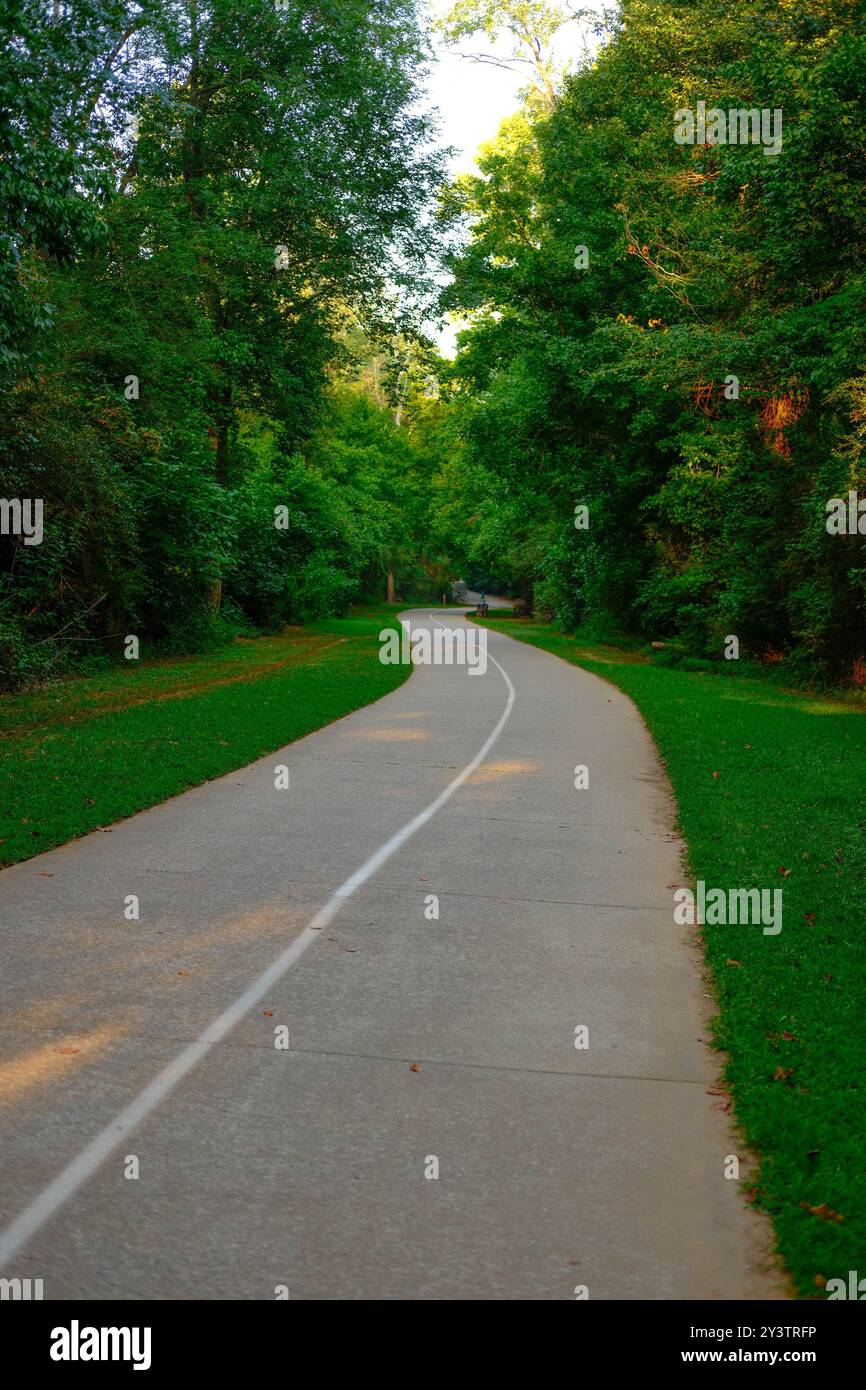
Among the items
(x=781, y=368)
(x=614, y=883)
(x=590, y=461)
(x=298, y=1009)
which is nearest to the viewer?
(x=298, y=1009)

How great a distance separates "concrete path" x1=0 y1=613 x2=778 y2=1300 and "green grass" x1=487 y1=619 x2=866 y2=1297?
0.20 meters

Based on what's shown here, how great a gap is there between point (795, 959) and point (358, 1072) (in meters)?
3.17

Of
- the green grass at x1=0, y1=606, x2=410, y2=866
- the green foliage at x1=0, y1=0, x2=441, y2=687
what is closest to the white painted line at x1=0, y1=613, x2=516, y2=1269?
the green grass at x1=0, y1=606, x2=410, y2=866

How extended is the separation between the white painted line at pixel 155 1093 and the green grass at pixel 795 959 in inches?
99.8

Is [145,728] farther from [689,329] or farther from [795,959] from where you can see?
[689,329]

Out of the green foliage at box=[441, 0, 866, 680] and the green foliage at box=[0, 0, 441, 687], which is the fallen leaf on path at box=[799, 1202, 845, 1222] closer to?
the green foliage at box=[0, 0, 441, 687]

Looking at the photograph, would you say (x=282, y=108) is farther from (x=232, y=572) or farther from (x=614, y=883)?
(x=614, y=883)

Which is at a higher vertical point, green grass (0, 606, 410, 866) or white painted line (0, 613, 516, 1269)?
green grass (0, 606, 410, 866)

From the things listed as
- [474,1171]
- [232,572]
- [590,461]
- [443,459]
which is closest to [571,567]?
[590,461]

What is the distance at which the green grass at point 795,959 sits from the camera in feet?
14.7

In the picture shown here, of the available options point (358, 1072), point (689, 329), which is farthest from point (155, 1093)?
point (689, 329)

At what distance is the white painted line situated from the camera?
415 centimetres
